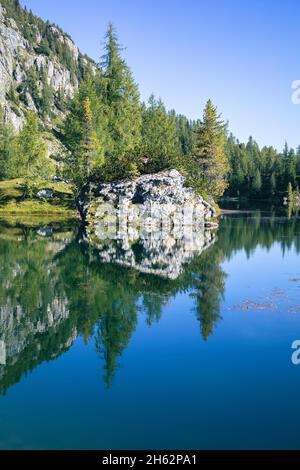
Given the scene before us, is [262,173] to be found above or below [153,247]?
above

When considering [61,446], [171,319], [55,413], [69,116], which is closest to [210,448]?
[61,446]

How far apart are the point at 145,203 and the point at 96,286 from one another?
1560 inches

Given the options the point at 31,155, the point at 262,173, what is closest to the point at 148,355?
the point at 31,155

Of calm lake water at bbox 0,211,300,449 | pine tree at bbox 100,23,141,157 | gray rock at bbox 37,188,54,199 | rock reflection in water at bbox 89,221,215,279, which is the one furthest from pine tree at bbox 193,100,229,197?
calm lake water at bbox 0,211,300,449

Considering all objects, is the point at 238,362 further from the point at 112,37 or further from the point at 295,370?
the point at 112,37

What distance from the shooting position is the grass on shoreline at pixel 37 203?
267ft

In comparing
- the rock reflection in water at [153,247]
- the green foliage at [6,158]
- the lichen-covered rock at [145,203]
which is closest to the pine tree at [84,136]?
the lichen-covered rock at [145,203]

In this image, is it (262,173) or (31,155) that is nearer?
(31,155)

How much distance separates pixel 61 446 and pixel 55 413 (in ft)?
5.83

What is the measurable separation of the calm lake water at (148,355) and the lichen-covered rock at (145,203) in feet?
101

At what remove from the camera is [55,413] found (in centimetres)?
1320

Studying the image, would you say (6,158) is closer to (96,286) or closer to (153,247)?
(153,247)

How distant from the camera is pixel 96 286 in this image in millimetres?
29703

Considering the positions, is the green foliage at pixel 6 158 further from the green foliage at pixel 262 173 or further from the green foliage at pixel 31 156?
the green foliage at pixel 262 173
